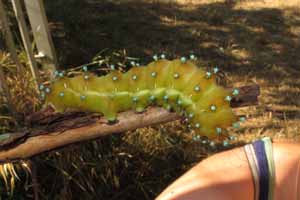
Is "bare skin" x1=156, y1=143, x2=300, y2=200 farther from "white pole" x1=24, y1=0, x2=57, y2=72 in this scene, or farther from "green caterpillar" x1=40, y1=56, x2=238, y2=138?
"white pole" x1=24, y1=0, x2=57, y2=72

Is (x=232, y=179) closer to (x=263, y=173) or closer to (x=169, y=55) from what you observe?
(x=263, y=173)

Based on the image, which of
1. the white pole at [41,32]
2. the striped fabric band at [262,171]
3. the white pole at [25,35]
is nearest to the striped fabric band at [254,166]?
the striped fabric band at [262,171]

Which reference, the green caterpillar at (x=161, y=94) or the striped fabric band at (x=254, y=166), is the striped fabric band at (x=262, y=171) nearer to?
the striped fabric band at (x=254, y=166)

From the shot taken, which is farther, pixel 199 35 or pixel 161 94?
pixel 199 35

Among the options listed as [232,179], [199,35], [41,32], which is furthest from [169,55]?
[232,179]

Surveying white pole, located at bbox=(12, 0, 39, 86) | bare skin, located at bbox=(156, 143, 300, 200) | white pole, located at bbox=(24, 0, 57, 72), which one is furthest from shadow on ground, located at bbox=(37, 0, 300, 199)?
bare skin, located at bbox=(156, 143, 300, 200)

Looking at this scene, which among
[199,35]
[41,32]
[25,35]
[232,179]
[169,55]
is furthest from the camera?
[199,35]
